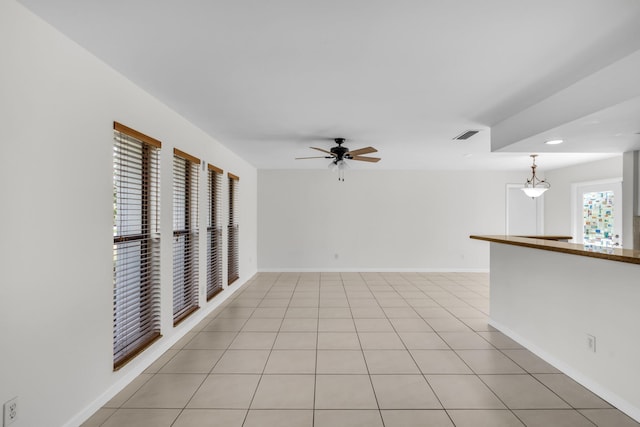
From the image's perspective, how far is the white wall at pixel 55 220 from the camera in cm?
156

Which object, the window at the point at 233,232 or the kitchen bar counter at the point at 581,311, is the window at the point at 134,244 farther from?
the kitchen bar counter at the point at 581,311

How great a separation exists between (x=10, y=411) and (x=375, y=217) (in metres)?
6.69

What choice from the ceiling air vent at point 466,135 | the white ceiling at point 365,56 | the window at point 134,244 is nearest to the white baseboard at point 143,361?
the window at point 134,244

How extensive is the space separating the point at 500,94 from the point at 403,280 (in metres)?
4.58

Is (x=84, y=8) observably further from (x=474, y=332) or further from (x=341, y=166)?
(x=474, y=332)

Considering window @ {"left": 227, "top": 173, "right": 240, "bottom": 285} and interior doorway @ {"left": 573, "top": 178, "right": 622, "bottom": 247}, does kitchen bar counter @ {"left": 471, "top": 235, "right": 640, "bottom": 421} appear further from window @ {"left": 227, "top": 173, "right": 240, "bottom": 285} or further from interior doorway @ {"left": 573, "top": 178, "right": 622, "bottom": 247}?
window @ {"left": 227, "top": 173, "right": 240, "bottom": 285}

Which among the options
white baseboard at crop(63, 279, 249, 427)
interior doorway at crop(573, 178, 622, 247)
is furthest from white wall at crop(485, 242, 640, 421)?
white baseboard at crop(63, 279, 249, 427)

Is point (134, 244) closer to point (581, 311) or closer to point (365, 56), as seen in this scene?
point (365, 56)

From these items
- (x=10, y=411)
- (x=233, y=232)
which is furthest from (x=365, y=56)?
(x=233, y=232)

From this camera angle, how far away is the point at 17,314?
159 centimetres

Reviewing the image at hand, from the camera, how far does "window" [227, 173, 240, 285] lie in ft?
17.9

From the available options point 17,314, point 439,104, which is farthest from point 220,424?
point 439,104

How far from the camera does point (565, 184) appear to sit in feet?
22.4

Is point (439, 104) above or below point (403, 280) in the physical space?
above
